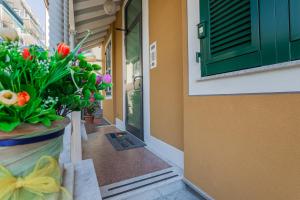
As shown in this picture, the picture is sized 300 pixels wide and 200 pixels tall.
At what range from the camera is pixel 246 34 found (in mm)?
956

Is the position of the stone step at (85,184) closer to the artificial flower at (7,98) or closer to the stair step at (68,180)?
the stair step at (68,180)

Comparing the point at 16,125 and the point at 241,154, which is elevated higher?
the point at 16,125

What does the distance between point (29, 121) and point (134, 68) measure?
9.10 ft

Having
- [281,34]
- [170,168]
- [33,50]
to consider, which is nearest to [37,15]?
[33,50]

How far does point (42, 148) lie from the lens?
0.40 meters

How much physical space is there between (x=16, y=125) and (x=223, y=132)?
108 cm

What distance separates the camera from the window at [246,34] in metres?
0.76

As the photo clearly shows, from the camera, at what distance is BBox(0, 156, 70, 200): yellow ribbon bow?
0.35 meters

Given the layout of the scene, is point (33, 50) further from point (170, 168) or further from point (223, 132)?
point (170, 168)

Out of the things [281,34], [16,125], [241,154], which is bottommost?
[241,154]

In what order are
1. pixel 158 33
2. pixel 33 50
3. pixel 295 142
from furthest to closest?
pixel 158 33 < pixel 295 142 < pixel 33 50

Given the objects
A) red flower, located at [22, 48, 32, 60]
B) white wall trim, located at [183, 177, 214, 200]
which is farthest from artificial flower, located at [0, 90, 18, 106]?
white wall trim, located at [183, 177, 214, 200]

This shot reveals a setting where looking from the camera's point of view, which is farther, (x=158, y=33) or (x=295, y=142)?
(x=158, y=33)

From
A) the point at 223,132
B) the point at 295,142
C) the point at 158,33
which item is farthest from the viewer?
the point at 158,33
